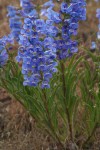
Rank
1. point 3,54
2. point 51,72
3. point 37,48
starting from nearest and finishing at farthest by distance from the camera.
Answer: point 37,48, point 51,72, point 3,54

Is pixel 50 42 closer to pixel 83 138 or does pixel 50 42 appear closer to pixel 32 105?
pixel 32 105

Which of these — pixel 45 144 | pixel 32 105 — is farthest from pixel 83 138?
pixel 32 105

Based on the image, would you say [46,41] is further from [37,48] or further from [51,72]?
[51,72]

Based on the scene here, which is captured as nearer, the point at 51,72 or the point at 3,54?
the point at 51,72

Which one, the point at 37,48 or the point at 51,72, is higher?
the point at 37,48

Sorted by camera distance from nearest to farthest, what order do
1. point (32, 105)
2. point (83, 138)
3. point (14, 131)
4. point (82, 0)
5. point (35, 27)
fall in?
point (35, 27), point (82, 0), point (32, 105), point (83, 138), point (14, 131)

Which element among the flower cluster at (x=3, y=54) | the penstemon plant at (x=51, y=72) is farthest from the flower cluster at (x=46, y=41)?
the flower cluster at (x=3, y=54)

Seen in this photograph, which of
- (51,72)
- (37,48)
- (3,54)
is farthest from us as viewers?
(3,54)

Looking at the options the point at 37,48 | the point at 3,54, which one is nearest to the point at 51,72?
the point at 37,48
